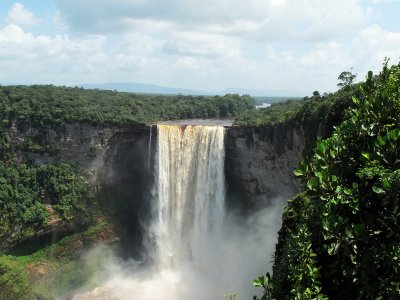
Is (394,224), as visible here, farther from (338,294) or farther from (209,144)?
(209,144)

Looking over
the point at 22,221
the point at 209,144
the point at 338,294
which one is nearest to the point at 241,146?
the point at 209,144

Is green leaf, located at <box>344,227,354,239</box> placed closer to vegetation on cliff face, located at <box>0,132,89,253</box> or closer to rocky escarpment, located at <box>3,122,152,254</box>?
rocky escarpment, located at <box>3,122,152,254</box>

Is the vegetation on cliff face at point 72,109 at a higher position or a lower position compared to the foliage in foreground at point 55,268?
higher

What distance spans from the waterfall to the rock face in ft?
3.66

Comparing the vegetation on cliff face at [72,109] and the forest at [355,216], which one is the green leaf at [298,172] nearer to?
A: the forest at [355,216]

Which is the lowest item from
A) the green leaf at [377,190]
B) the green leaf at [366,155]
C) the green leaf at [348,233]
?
the green leaf at [348,233]

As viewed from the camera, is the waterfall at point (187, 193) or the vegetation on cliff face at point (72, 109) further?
the vegetation on cliff face at point (72, 109)

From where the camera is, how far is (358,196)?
9.44 m

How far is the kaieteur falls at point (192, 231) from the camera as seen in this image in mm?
34719

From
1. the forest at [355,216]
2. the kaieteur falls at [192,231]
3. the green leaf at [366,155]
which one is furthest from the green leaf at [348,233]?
the kaieteur falls at [192,231]

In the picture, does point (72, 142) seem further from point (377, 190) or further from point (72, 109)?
point (377, 190)

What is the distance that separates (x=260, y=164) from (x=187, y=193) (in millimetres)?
6470

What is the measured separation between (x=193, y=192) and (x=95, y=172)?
9.03 meters

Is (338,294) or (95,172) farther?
(95,172)
